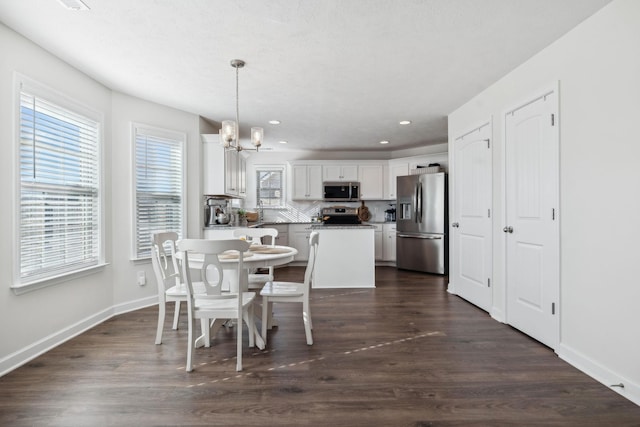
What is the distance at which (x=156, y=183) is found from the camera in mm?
3947

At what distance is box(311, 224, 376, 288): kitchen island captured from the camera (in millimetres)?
4723

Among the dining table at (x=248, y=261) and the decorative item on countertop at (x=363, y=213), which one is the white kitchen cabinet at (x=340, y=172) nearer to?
the decorative item on countertop at (x=363, y=213)

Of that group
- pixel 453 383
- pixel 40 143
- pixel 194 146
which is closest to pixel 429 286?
pixel 453 383

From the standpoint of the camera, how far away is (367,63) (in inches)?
116

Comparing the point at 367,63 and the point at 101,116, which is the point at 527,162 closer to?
the point at 367,63

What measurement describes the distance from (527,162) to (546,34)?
98cm

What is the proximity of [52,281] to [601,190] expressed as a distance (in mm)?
4060

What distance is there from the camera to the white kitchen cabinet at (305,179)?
6.90 meters

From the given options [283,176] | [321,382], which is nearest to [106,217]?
[321,382]

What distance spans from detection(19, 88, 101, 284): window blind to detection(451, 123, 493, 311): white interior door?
397 centimetres

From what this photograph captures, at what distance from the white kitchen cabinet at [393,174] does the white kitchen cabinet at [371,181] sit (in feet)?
0.40

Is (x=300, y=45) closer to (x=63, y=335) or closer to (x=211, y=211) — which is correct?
(x=211, y=211)

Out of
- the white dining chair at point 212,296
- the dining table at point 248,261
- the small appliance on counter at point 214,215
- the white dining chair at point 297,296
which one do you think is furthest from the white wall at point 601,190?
the small appliance on counter at point 214,215

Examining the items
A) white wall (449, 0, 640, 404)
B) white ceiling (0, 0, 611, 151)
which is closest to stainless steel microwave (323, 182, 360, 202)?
white ceiling (0, 0, 611, 151)
